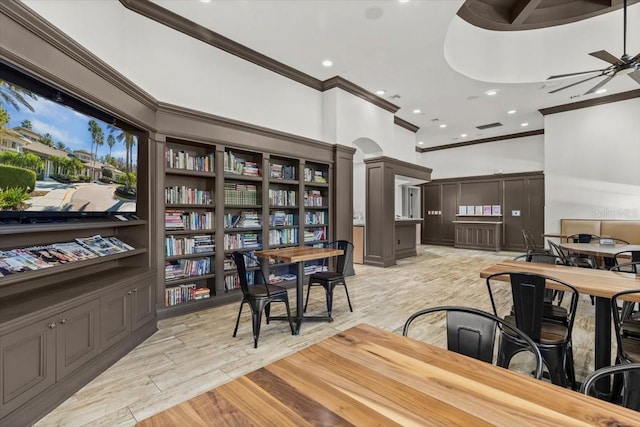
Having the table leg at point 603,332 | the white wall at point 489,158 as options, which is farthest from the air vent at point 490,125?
the table leg at point 603,332

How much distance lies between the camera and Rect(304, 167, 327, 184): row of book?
5.57m

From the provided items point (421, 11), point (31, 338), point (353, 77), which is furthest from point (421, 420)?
point (353, 77)

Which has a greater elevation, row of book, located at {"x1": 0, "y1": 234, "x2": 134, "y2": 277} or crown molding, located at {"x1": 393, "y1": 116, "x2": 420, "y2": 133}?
crown molding, located at {"x1": 393, "y1": 116, "x2": 420, "y2": 133}

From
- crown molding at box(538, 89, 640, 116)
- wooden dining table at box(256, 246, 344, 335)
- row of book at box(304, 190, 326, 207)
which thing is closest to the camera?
wooden dining table at box(256, 246, 344, 335)

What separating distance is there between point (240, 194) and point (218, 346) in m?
2.30

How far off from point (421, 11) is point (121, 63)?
3788mm

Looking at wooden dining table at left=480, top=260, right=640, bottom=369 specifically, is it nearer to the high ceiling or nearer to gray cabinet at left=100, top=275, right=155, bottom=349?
gray cabinet at left=100, top=275, right=155, bottom=349

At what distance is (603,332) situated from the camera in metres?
2.13

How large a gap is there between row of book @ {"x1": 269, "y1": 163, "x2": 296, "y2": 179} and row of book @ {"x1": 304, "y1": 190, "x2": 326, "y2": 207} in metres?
0.46

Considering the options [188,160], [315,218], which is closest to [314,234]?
[315,218]

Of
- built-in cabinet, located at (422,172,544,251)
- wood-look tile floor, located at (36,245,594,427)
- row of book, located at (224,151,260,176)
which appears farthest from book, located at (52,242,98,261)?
built-in cabinet, located at (422,172,544,251)

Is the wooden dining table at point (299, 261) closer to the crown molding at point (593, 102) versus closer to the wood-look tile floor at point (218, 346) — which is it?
the wood-look tile floor at point (218, 346)

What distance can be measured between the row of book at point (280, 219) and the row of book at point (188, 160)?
4.23 feet

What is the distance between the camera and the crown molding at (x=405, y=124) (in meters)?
8.53
